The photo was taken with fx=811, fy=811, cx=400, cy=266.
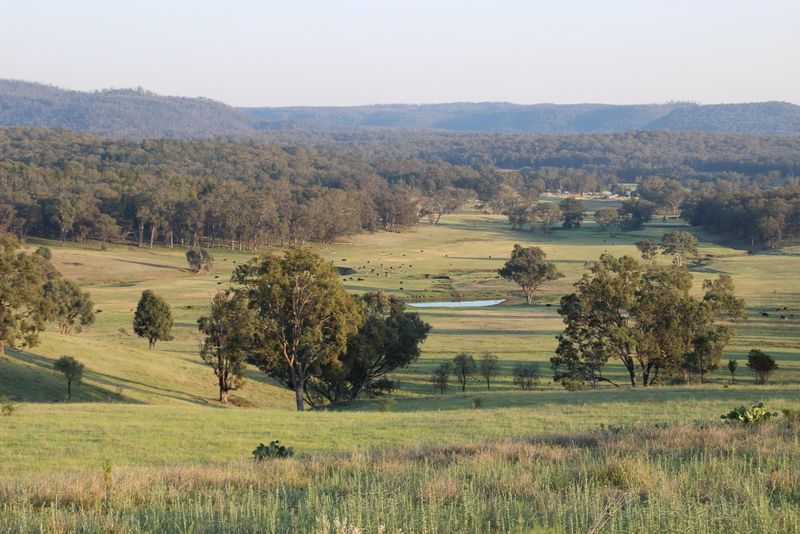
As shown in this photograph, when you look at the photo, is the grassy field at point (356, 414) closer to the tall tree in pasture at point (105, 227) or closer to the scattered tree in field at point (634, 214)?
the tall tree in pasture at point (105, 227)

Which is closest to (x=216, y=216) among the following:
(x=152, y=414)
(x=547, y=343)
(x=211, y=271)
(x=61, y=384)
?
(x=211, y=271)

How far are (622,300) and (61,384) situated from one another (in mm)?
31853

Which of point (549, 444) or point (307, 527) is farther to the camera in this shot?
point (549, 444)

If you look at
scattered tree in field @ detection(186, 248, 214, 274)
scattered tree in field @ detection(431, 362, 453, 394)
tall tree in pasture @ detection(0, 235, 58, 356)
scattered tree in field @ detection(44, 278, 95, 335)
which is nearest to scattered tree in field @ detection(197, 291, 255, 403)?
tall tree in pasture @ detection(0, 235, 58, 356)

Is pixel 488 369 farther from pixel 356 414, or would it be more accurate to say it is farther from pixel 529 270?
pixel 529 270

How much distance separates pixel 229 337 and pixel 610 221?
5977 inches

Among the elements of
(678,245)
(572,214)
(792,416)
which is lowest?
(678,245)

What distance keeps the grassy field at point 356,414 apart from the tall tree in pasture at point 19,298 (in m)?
1.84

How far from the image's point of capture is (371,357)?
4747 centimetres

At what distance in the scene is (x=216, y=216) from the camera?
15200 cm

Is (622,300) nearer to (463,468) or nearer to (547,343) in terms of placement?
(547,343)

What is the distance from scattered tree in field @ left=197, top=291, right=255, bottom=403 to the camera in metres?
41.2

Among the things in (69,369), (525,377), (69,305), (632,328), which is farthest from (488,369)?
(69,305)

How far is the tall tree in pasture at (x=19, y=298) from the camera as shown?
43562 mm
